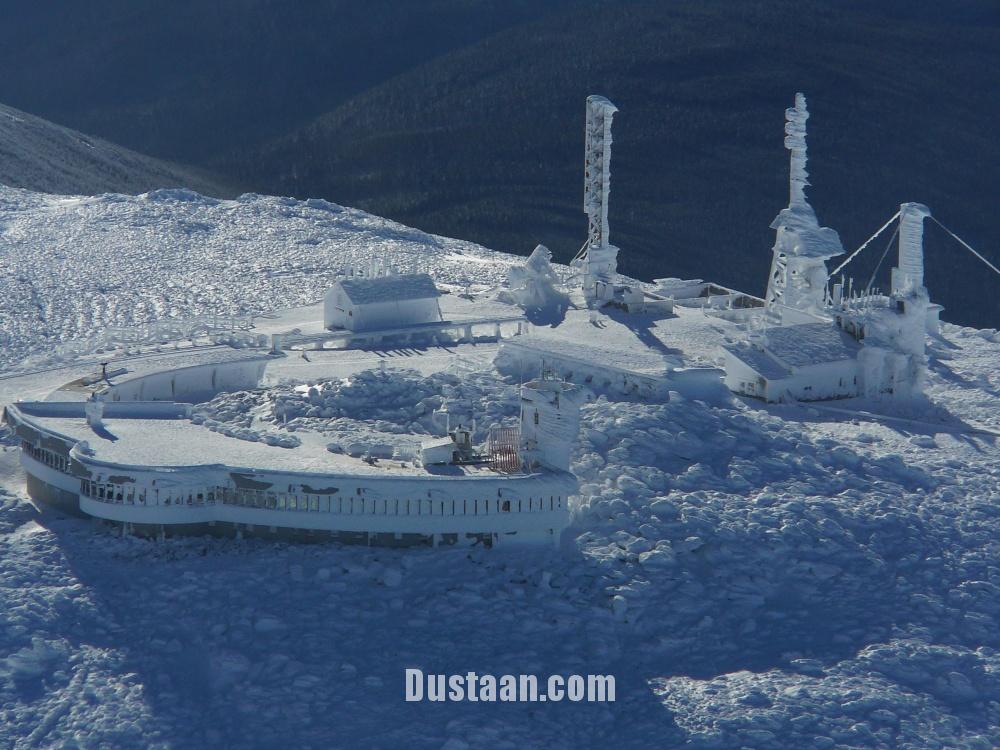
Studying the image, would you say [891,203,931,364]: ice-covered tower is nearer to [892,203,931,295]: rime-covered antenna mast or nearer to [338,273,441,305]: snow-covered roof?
[892,203,931,295]: rime-covered antenna mast

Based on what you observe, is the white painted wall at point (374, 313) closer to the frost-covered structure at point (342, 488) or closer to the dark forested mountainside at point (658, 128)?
the frost-covered structure at point (342, 488)

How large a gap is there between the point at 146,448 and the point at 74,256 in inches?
1280

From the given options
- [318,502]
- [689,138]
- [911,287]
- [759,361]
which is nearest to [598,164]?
[911,287]

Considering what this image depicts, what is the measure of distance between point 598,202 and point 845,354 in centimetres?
1502

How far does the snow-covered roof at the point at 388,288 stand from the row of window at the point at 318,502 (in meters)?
19.7

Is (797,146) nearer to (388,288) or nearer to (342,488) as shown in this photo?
(388,288)

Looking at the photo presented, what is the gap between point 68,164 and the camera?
118m

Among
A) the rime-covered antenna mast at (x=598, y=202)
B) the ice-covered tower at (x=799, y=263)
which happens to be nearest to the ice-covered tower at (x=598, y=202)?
the rime-covered antenna mast at (x=598, y=202)

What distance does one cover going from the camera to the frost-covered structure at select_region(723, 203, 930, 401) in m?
57.3

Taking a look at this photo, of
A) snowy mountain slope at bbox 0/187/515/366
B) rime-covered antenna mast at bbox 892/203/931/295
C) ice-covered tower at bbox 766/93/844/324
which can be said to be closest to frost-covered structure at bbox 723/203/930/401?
rime-covered antenna mast at bbox 892/203/931/295

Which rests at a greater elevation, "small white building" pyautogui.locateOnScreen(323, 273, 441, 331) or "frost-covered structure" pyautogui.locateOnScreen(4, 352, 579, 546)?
"small white building" pyautogui.locateOnScreen(323, 273, 441, 331)

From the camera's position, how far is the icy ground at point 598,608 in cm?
3822

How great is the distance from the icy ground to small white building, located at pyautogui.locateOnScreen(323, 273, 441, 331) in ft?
30.7

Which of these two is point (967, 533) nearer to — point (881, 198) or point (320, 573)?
point (320, 573)
